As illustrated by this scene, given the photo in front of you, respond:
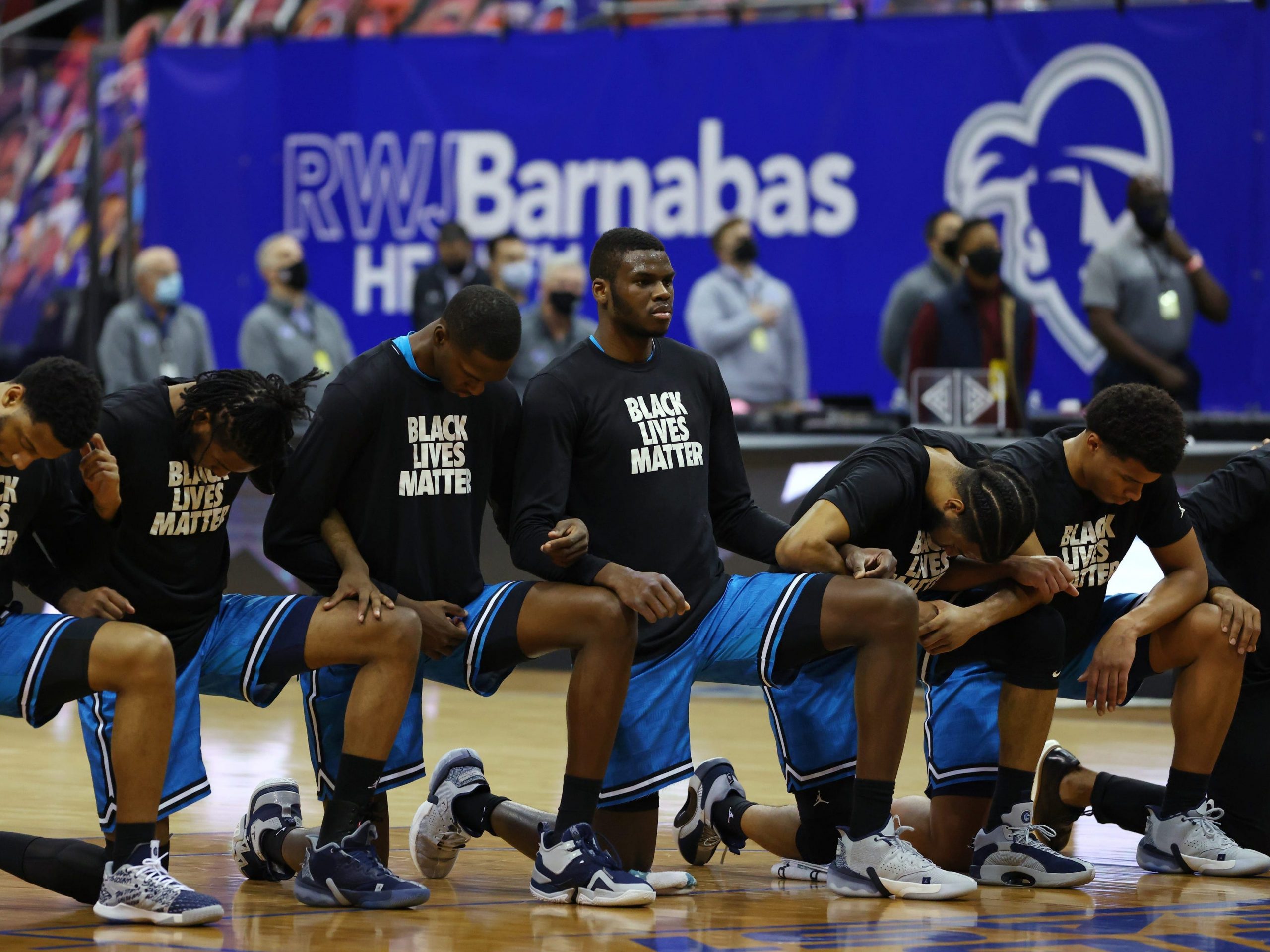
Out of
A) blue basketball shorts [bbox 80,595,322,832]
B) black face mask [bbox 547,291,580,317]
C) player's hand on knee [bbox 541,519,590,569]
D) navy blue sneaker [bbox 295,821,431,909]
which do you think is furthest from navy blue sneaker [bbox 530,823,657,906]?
black face mask [bbox 547,291,580,317]

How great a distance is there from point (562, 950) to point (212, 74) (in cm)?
984

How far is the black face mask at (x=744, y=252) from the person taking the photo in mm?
10602

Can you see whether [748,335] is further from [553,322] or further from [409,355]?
[409,355]

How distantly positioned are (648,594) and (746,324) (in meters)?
6.39

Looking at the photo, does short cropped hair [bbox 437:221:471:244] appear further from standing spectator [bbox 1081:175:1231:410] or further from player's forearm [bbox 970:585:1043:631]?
player's forearm [bbox 970:585:1043:631]

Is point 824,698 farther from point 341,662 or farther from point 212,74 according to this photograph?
point 212,74

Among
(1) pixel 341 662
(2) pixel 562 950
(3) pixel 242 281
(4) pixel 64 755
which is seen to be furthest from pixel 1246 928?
(3) pixel 242 281

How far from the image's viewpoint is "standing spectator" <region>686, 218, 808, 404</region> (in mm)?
10609

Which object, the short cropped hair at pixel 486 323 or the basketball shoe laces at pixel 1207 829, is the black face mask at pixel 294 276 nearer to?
the short cropped hair at pixel 486 323

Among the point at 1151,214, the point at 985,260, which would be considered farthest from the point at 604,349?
the point at 1151,214

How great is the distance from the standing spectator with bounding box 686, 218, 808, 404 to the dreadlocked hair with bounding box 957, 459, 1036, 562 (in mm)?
6021

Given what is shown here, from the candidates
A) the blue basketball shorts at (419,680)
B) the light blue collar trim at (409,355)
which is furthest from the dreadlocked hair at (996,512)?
the light blue collar trim at (409,355)

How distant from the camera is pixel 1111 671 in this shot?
4879mm

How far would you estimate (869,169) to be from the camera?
1130cm
